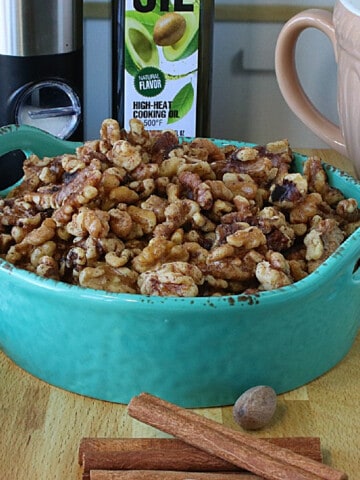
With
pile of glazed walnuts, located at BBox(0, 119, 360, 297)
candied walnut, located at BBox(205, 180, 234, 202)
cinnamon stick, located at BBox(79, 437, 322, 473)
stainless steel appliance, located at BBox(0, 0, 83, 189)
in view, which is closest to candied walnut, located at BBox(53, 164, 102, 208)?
pile of glazed walnuts, located at BBox(0, 119, 360, 297)

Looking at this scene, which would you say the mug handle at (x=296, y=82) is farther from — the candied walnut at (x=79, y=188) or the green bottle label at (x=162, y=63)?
the candied walnut at (x=79, y=188)

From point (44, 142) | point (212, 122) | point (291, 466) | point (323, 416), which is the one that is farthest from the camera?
point (212, 122)

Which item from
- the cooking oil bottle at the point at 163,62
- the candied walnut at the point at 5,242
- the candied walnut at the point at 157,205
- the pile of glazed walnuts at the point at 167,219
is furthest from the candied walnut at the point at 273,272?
the cooking oil bottle at the point at 163,62

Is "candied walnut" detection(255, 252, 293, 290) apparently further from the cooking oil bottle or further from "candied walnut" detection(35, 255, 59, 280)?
the cooking oil bottle

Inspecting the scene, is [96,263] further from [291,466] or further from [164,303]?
[291,466]

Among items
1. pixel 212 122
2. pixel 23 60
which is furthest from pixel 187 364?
pixel 212 122

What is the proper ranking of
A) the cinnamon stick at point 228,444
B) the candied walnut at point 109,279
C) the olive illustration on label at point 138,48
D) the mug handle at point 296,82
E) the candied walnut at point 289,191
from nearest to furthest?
1. the cinnamon stick at point 228,444
2. the candied walnut at point 109,279
3. the candied walnut at point 289,191
4. the mug handle at point 296,82
5. the olive illustration on label at point 138,48

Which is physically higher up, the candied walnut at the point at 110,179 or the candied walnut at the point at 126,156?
the candied walnut at the point at 126,156
